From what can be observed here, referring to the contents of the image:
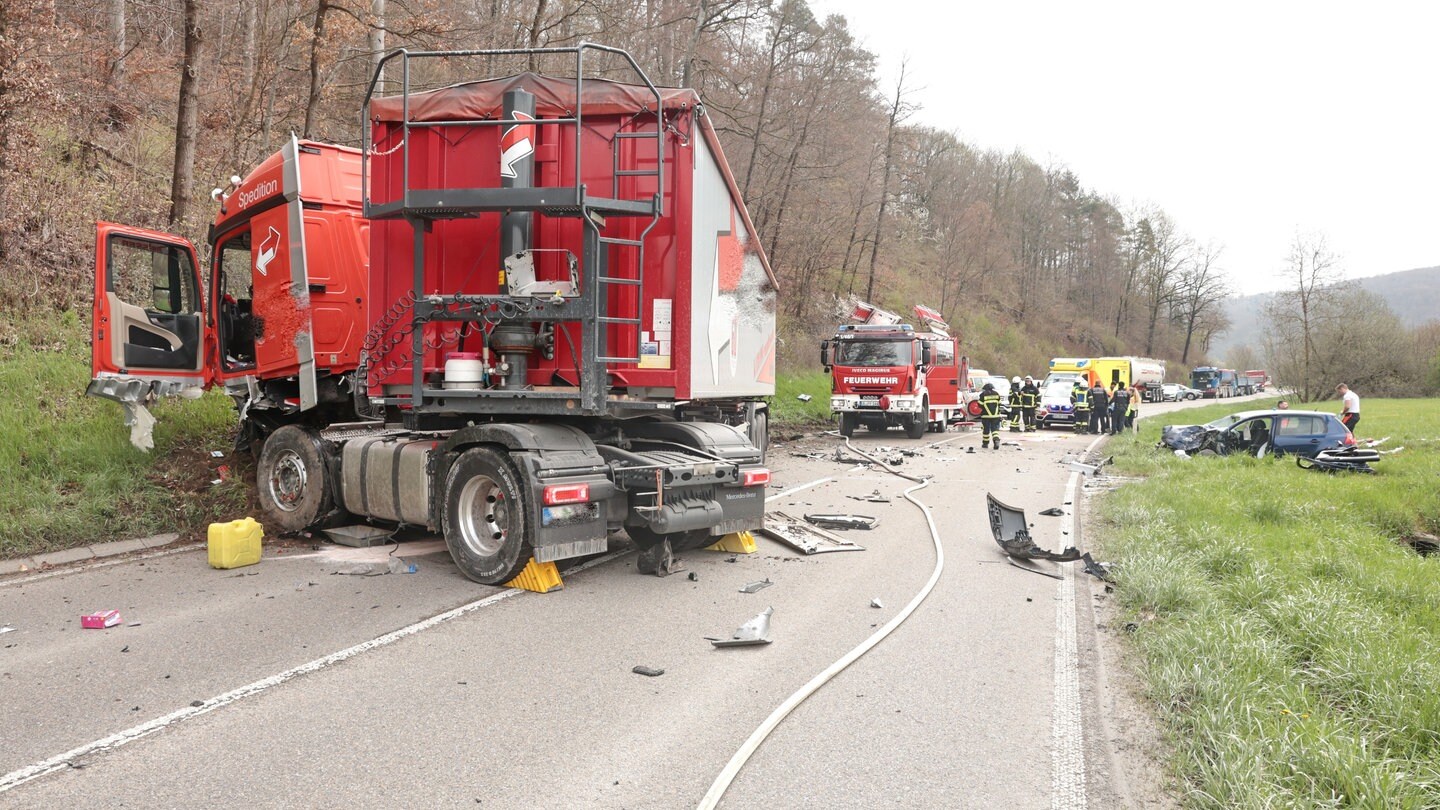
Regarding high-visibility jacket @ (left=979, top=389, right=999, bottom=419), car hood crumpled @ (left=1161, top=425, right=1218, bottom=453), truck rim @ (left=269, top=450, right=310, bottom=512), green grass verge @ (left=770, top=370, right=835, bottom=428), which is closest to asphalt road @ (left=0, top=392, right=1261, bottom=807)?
truck rim @ (left=269, top=450, right=310, bottom=512)

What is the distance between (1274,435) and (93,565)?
1791 centimetres

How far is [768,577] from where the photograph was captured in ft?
23.1

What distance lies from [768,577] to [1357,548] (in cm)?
625

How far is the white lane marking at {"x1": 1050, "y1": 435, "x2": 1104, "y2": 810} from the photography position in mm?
3428

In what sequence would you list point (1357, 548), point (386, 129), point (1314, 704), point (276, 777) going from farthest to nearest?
1. point (1357, 548)
2. point (386, 129)
3. point (1314, 704)
4. point (276, 777)

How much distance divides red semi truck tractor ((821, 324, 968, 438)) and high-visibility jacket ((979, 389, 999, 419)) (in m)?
2.00

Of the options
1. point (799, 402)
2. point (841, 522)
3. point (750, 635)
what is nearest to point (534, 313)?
point (750, 635)

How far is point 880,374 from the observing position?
21.4 m

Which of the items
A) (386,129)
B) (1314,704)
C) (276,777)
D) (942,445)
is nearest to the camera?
(276,777)

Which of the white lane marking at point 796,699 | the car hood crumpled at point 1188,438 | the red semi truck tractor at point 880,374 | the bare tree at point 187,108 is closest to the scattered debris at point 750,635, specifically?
the white lane marking at point 796,699

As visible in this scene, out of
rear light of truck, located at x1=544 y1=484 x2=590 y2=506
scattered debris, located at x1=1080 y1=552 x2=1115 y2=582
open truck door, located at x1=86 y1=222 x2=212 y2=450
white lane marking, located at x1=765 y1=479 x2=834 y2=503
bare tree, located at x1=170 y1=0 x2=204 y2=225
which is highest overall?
bare tree, located at x1=170 y1=0 x2=204 y2=225

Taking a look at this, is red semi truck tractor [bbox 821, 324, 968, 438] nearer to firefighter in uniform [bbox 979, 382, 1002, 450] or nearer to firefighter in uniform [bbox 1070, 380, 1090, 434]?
firefighter in uniform [bbox 979, 382, 1002, 450]

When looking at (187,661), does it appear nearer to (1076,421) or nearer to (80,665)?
(80,665)

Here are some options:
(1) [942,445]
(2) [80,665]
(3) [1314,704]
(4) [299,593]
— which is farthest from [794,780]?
(1) [942,445]
